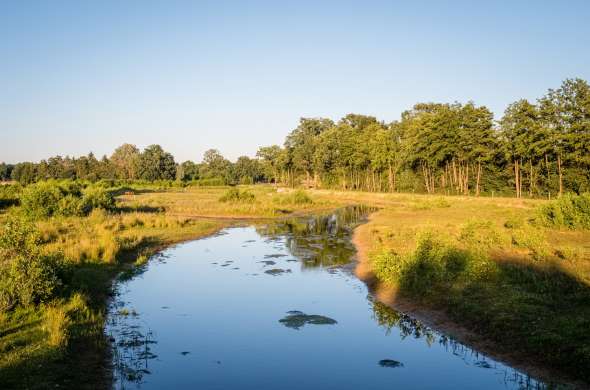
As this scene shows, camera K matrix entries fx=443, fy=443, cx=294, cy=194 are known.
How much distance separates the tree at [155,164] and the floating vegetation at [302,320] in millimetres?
135595

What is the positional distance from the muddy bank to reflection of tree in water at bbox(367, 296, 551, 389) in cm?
20

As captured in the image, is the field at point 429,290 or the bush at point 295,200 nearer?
the field at point 429,290

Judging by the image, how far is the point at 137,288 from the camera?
64.1 ft

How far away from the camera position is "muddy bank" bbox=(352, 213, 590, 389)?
1066 cm

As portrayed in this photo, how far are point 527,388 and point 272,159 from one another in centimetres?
12959

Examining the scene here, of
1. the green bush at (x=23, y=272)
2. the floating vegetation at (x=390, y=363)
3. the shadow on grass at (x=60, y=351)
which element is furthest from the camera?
the green bush at (x=23, y=272)

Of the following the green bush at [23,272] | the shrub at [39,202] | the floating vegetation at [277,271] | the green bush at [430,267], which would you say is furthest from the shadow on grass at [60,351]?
the shrub at [39,202]

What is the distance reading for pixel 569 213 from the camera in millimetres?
31172

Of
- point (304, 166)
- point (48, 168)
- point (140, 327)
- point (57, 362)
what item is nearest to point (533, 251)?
point (140, 327)

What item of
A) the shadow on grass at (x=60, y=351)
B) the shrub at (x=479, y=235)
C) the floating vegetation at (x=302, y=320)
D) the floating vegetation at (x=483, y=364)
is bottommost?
the floating vegetation at (x=483, y=364)

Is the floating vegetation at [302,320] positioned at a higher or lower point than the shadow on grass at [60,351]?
lower

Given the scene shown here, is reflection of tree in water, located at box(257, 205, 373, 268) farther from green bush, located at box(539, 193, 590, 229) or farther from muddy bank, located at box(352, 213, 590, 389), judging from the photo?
green bush, located at box(539, 193, 590, 229)

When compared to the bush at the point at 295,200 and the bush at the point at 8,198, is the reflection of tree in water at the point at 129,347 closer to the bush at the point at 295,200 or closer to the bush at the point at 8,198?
the bush at the point at 8,198

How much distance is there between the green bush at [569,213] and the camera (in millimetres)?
30500
